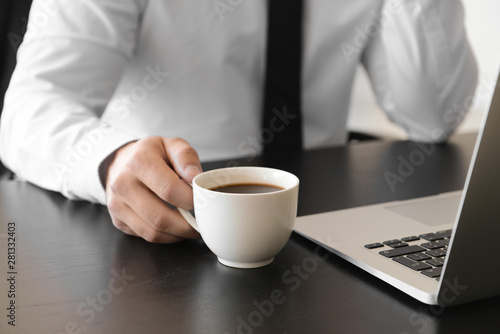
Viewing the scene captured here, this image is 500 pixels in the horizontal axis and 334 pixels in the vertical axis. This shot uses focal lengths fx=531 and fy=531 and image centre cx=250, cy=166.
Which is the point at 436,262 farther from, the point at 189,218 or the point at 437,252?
the point at 189,218

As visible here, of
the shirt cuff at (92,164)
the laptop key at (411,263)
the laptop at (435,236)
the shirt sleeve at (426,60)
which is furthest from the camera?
the shirt sleeve at (426,60)

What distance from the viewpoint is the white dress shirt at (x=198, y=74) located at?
918mm

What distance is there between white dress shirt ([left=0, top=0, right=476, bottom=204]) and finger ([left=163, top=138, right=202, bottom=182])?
143 mm

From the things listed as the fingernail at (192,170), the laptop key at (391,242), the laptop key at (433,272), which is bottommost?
the laptop key at (391,242)

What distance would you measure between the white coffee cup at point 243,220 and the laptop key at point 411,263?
12cm

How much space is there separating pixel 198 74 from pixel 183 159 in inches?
26.0

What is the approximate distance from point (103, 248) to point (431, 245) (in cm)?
37

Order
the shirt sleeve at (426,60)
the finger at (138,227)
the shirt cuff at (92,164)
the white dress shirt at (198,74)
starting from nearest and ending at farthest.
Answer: the finger at (138,227) → the shirt cuff at (92,164) → the white dress shirt at (198,74) → the shirt sleeve at (426,60)

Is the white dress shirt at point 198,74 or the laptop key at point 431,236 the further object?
the white dress shirt at point 198,74

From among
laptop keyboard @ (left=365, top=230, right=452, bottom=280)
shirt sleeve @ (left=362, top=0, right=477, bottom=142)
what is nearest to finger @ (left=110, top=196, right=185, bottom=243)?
laptop keyboard @ (left=365, top=230, right=452, bottom=280)

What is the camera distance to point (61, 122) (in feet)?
2.90

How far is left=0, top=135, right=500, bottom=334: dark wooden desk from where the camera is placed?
46cm

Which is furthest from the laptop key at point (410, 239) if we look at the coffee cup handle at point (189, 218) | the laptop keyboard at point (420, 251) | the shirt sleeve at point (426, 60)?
the shirt sleeve at point (426, 60)

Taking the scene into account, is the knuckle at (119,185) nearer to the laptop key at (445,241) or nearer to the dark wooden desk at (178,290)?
the dark wooden desk at (178,290)
